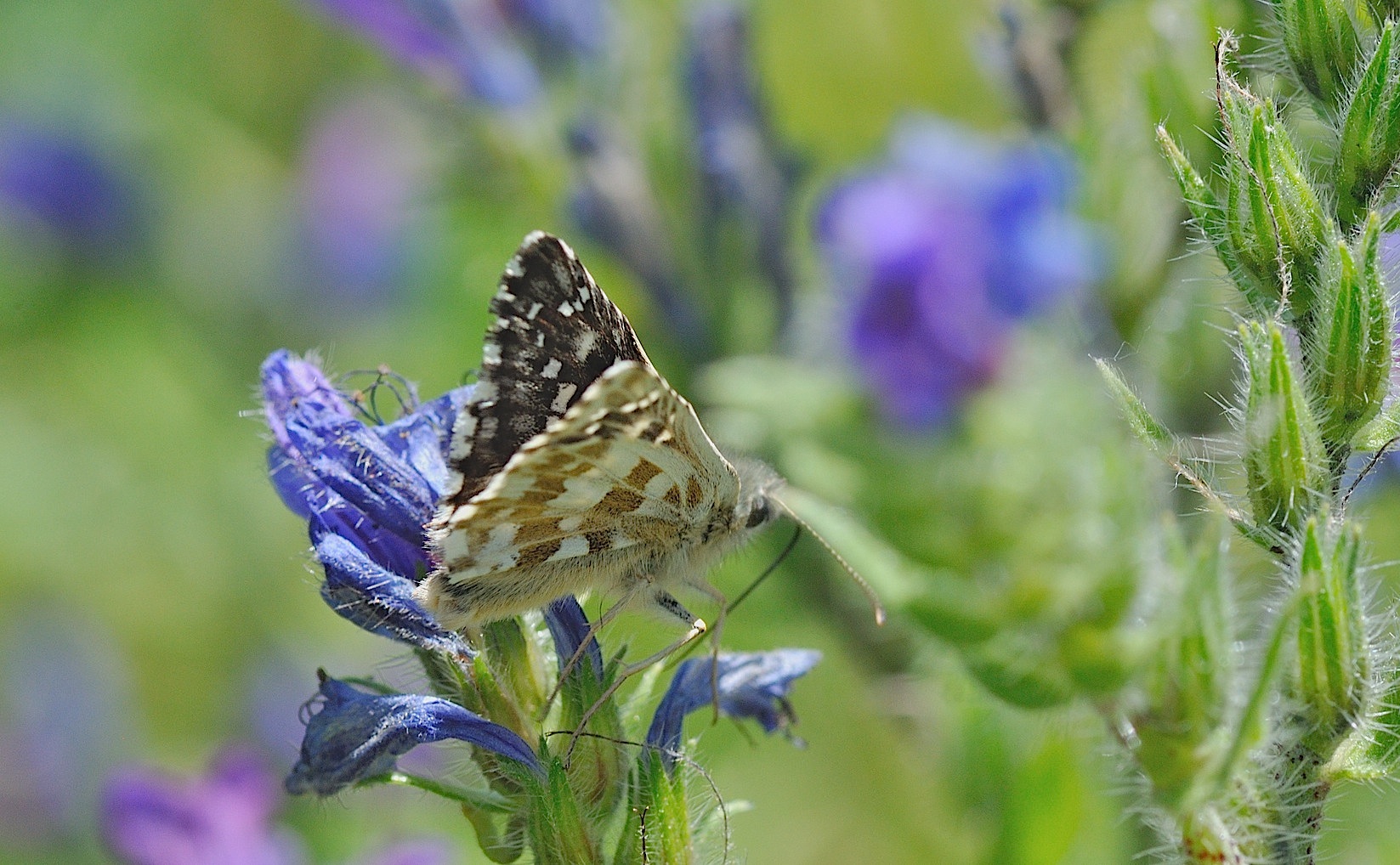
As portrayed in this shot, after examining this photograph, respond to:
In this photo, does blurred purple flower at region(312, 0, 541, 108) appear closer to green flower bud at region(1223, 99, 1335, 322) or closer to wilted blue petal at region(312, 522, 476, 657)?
wilted blue petal at region(312, 522, 476, 657)

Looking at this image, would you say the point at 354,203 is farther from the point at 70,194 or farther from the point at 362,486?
the point at 362,486

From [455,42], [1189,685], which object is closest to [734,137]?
[455,42]

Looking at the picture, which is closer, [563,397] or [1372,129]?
[1372,129]

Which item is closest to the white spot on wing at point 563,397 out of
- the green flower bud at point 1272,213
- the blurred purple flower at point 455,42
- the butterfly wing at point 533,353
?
the butterfly wing at point 533,353

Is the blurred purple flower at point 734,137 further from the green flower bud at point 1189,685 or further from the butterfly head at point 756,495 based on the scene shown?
the green flower bud at point 1189,685

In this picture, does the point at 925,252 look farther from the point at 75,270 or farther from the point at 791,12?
the point at 75,270

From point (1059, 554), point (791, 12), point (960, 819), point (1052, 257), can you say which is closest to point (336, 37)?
point (791, 12)
